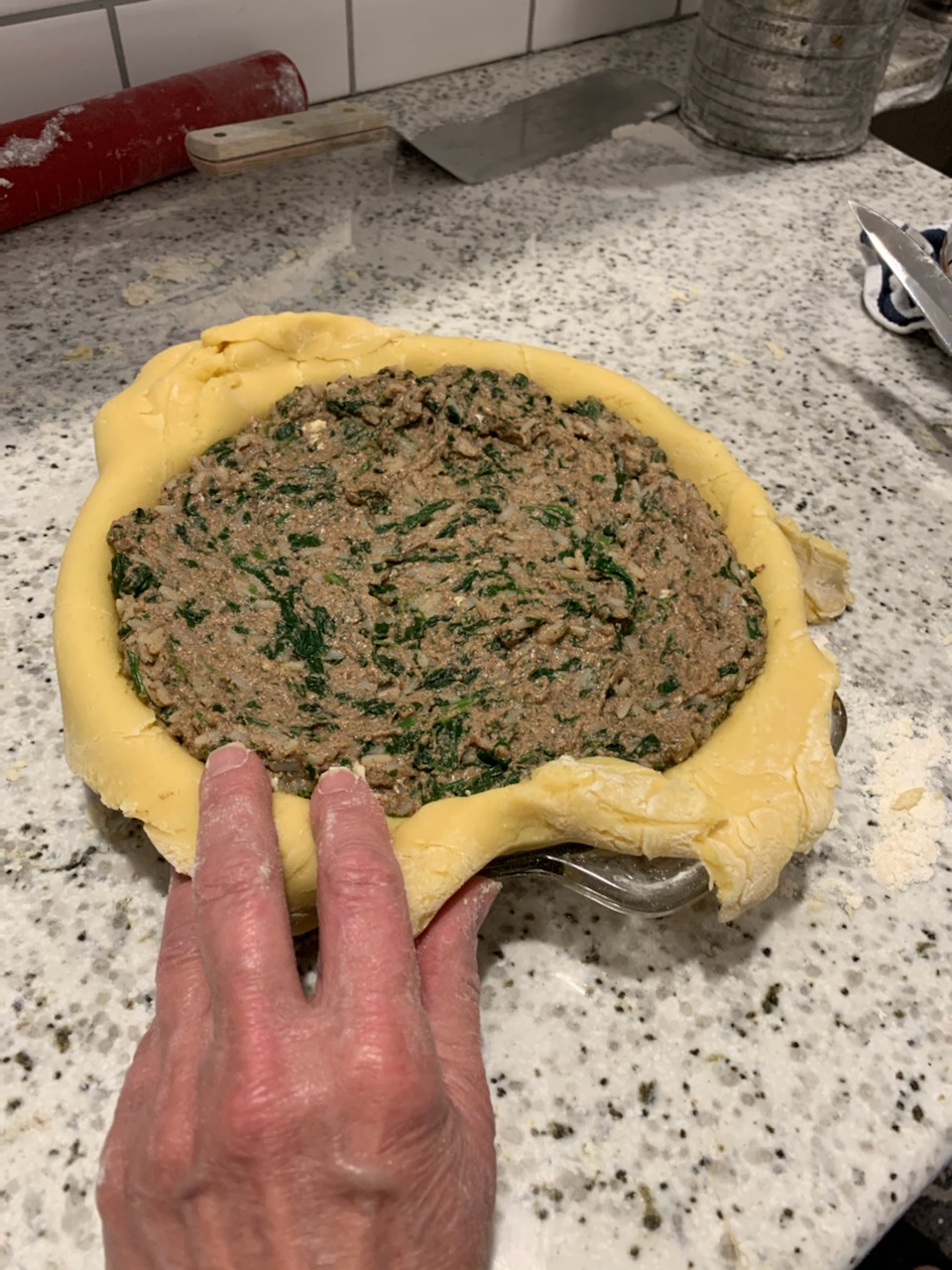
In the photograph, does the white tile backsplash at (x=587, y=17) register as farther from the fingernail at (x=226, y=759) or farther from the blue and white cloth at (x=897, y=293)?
the fingernail at (x=226, y=759)

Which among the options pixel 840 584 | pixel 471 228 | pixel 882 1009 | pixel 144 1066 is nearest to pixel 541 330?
pixel 471 228

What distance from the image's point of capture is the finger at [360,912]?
73 centimetres

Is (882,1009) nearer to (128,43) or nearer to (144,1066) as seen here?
(144,1066)

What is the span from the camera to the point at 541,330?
5.65 feet

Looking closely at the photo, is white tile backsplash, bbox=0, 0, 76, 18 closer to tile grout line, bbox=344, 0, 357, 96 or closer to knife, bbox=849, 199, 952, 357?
tile grout line, bbox=344, 0, 357, 96

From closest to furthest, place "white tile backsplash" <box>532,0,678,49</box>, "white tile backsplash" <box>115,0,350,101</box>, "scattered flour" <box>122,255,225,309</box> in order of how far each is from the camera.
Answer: "scattered flour" <box>122,255,225,309</box>, "white tile backsplash" <box>115,0,350,101</box>, "white tile backsplash" <box>532,0,678,49</box>

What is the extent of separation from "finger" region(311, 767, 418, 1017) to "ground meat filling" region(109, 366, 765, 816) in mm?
78

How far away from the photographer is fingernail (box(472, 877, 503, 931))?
2.90 ft

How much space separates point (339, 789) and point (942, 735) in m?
0.81

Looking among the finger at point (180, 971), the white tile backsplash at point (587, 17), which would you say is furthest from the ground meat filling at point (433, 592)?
the white tile backsplash at point (587, 17)

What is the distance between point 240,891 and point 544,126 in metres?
2.00

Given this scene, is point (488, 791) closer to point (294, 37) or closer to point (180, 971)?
point (180, 971)

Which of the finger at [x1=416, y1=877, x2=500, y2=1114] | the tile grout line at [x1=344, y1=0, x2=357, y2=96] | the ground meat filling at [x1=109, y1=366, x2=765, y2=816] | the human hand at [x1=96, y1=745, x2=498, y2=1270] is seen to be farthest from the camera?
the tile grout line at [x1=344, y1=0, x2=357, y2=96]

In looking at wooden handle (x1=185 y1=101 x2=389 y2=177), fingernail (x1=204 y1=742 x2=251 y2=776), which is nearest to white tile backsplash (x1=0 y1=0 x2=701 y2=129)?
wooden handle (x1=185 y1=101 x2=389 y2=177)
